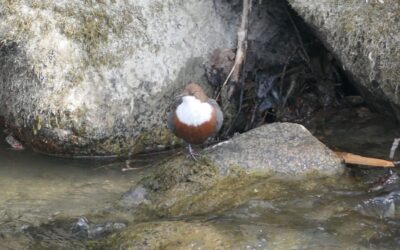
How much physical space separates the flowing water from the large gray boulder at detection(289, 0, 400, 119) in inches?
21.5

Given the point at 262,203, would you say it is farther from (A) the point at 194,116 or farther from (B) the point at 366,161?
(B) the point at 366,161

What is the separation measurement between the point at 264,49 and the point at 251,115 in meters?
0.68

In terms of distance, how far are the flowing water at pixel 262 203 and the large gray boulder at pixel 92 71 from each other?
0.22 m

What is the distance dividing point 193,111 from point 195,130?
0.14m

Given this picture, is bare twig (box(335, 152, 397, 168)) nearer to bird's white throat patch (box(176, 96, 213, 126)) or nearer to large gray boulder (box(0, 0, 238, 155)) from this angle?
bird's white throat patch (box(176, 96, 213, 126))

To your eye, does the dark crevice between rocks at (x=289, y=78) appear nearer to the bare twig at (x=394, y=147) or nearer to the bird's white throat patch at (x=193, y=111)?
the bare twig at (x=394, y=147)

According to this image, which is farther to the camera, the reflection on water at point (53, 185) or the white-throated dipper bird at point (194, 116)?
the white-throated dipper bird at point (194, 116)

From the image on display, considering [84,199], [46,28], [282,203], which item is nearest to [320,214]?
[282,203]

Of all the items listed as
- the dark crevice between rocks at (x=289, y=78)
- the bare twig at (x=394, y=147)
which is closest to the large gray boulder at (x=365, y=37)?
the bare twig at (x=394, y=147)

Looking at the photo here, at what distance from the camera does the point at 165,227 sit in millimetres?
3658

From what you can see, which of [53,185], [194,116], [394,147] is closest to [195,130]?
[194,116]

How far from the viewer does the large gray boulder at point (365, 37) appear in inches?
186

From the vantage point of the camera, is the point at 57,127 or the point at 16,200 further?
the point at 57,127

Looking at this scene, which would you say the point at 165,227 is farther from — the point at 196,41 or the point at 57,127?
the point at 196,41
